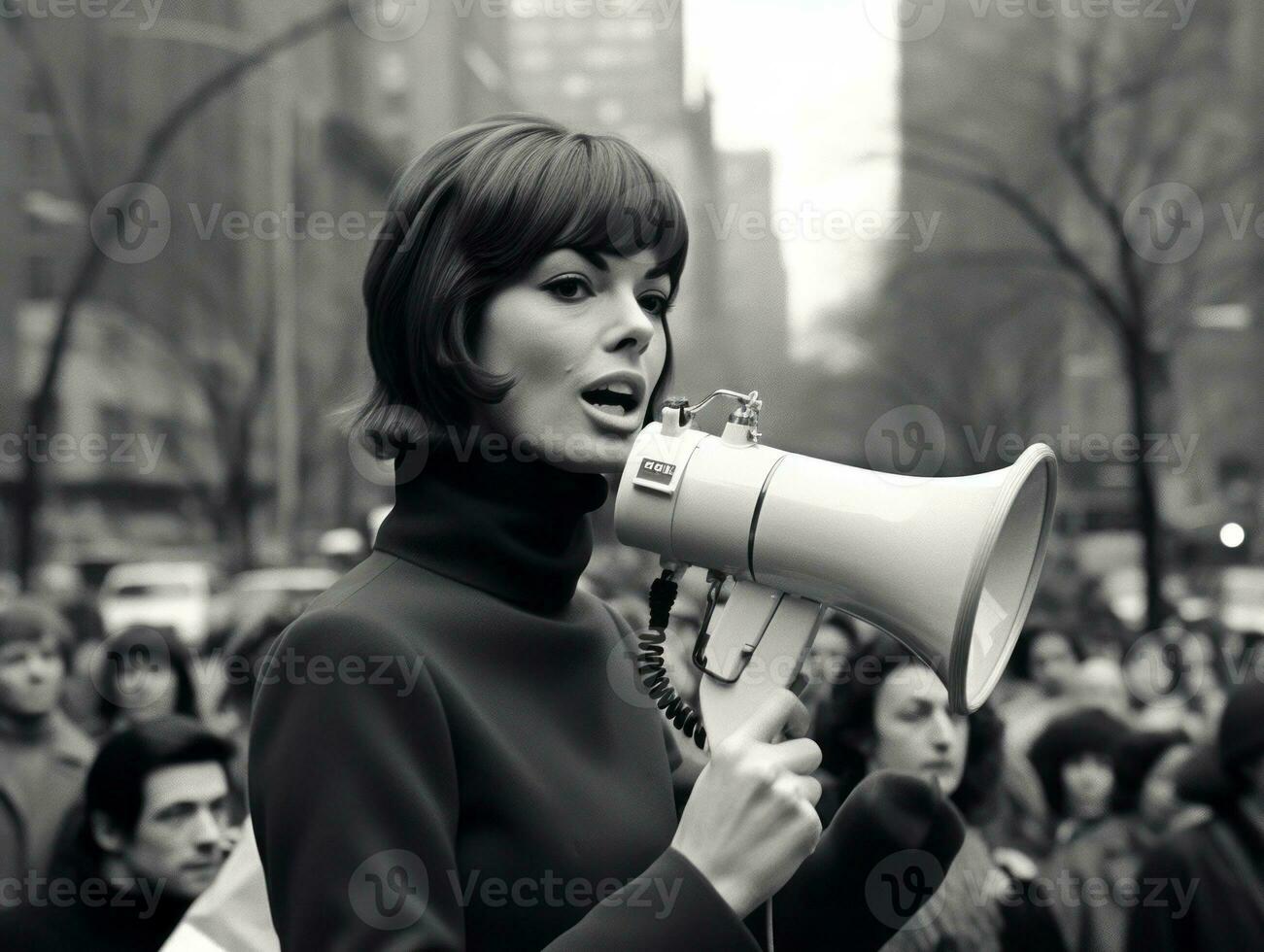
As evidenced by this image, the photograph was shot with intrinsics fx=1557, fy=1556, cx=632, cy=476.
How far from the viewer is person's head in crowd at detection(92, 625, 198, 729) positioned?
5.93 meters

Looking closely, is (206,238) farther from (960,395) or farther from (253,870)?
(253,870)

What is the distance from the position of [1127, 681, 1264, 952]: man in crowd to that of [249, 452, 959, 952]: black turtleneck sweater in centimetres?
266

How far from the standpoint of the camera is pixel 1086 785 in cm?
584

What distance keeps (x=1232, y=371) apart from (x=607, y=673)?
3083cm

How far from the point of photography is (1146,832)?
5.38m

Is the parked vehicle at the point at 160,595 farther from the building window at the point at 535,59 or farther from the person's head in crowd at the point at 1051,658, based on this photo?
the building window at the point at 535,59

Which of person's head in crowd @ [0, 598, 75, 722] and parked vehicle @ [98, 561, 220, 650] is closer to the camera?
person's head in crowd @ [0, 598, 75, 722]

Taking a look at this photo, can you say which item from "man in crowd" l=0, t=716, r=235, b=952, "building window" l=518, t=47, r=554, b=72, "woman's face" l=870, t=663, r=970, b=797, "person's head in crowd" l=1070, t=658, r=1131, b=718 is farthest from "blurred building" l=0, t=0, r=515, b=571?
"building window" l=518, t=47, r=554, b=72

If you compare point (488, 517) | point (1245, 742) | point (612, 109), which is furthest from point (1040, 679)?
point (612, 109)

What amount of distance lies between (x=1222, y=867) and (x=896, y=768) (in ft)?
5.64

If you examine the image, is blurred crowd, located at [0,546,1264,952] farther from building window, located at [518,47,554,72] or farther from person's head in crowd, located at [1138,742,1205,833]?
building window, located at [518,47,554,72]

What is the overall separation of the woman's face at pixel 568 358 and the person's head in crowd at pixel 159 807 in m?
2.54

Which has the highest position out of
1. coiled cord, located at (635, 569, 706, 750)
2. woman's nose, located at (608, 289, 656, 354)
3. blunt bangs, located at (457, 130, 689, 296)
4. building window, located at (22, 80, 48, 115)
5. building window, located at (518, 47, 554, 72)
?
building window, located at (518, 47, 554, 72)

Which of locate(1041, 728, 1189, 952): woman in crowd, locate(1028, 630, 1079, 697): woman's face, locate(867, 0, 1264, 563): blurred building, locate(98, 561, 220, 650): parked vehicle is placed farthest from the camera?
locate(98, 561, 220, 650): parked vehicle
